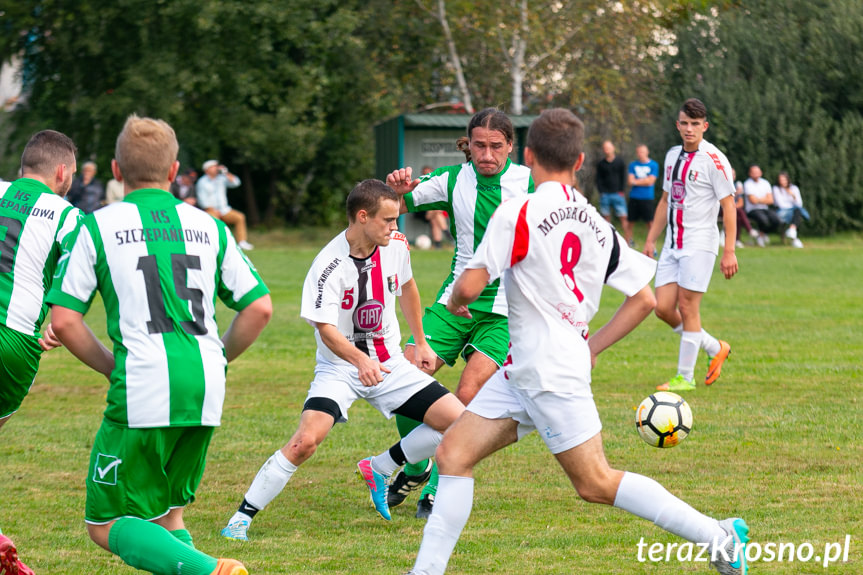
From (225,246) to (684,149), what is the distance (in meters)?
6.50

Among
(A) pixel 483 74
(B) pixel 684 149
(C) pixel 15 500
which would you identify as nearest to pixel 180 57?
(A) pixel 483 74

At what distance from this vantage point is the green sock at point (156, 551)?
157 inches

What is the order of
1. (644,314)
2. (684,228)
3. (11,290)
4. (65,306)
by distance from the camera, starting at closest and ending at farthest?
(65,306), (644,314), (11,290), (684,228)

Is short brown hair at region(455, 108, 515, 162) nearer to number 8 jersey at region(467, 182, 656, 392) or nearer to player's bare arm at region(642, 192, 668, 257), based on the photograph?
number 8 jersey at region(467, 182, 656, 392)

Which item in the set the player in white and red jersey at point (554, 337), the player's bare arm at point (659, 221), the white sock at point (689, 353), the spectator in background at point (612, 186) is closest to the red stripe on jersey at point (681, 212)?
the player's bare arm at point (659, 221)

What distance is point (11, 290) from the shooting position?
556cm

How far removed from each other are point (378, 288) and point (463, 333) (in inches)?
33.4

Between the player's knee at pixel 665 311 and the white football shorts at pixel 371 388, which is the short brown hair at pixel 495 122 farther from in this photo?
the player's knee at pixel 665 311

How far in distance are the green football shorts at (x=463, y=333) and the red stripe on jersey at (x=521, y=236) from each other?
2.22 m

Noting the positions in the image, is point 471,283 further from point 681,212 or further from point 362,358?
point 681,212

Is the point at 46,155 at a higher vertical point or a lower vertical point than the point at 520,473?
higher

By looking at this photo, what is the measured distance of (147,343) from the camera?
4.04 meters

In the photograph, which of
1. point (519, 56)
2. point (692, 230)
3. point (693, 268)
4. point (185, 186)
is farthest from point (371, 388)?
point (519, 56)

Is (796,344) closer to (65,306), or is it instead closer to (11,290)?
(11,290)
